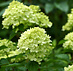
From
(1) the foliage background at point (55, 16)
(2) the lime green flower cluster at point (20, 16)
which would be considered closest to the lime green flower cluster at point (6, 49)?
(2) the lime green flower cluster at point (20, 16)

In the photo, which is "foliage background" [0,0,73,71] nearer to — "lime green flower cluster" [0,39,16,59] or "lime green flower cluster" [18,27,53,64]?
"lime green flower cluster" [0,39,16,59]

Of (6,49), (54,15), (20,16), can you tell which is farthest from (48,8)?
(6,49)

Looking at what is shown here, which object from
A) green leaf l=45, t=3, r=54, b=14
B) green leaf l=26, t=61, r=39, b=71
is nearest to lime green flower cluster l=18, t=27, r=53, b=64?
green leaf l=26, t=61, r=39, b=71

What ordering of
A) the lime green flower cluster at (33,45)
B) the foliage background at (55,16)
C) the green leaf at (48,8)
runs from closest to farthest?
1. the lime green flower cluster at (33,45)
2. the green leaf at (48,8)
3. the foliage background at (55,16)

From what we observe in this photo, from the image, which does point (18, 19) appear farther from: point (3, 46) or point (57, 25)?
point (57, 25)

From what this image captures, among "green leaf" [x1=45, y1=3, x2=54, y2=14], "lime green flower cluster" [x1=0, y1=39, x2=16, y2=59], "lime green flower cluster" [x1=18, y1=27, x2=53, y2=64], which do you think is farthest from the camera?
"green leaf" [x1=45, y1=3, x2=54, y2=14]

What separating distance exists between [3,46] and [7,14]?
40 cm

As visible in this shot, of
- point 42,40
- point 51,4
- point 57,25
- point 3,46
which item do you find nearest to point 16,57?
point 3,46

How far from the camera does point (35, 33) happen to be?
2256mm

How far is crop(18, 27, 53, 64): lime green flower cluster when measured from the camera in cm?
221

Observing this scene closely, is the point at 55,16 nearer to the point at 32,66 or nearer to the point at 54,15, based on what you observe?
the point at 54,15

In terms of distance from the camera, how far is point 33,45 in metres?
2.21

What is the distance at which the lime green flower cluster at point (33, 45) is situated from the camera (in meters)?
2.21

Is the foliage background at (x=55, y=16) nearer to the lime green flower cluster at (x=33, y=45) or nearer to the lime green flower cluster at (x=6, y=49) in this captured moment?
the lime green flower cluster at (x=6, y=49)
